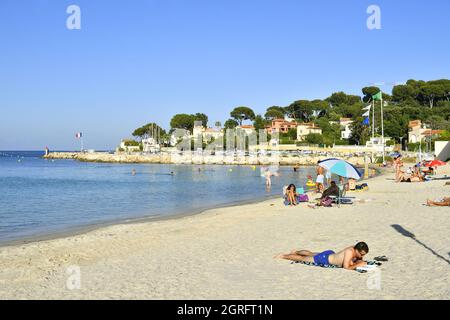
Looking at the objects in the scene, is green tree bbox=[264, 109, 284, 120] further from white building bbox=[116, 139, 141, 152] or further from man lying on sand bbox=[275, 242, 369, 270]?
man lying on sand bbox=[275, 242, 369, 270]

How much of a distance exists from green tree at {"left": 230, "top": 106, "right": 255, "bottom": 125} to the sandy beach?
117 meters

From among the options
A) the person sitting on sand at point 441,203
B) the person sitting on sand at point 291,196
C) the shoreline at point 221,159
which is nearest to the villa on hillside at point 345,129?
the shoreline at point 221,159

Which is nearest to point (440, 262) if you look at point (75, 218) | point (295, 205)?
point (295, 205)

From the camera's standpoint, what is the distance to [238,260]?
9180mm

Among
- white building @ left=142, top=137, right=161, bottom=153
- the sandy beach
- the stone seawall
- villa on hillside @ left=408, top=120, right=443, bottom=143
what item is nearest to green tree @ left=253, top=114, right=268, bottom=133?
white building @ left=142, top=137, right=161, bottom=153

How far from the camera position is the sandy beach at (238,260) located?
709 cm

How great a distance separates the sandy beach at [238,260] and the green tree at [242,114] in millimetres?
116794

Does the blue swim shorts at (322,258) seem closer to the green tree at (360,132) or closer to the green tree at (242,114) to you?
the green tree at (360,132)

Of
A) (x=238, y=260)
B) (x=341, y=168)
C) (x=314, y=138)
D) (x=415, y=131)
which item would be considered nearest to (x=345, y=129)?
(x=314, y=138)

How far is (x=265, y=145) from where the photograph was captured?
329ft

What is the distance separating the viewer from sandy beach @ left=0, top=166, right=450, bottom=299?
7.09 meters

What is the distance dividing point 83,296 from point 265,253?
3996mm

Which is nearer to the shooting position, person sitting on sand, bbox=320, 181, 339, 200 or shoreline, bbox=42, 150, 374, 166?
person sitting on sand, bbox=320, 181, 339, 200

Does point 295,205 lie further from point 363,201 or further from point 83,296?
point 83,296
